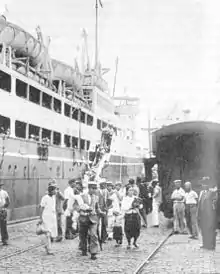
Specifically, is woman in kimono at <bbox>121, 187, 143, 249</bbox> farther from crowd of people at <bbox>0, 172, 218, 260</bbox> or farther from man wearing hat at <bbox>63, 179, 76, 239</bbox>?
man wearing hat at <bbox>63, 179, 76, 239</bbox>

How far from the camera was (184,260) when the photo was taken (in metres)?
10.1

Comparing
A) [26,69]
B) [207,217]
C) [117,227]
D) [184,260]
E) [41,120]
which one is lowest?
[184,260]

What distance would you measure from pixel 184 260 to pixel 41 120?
1544cm

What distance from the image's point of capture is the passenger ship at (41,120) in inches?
781

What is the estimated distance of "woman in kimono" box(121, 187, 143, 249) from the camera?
39.0ft

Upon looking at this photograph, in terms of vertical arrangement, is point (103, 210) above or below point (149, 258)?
above

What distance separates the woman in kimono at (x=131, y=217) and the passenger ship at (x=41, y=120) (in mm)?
6921

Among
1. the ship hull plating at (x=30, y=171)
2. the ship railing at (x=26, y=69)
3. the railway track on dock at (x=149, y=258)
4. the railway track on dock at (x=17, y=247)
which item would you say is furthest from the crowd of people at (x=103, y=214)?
the ship railing at (x=26, y=69)

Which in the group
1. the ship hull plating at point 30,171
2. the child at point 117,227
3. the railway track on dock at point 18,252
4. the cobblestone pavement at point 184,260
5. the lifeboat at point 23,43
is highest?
the lifeboat at point 23,43

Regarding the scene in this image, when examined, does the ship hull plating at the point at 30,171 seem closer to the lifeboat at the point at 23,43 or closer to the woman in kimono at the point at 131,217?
the lifeboat at the point at 23,43

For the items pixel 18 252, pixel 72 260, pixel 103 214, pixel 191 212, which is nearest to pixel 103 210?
pixel 103 214

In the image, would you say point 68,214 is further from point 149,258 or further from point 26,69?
point 26,69

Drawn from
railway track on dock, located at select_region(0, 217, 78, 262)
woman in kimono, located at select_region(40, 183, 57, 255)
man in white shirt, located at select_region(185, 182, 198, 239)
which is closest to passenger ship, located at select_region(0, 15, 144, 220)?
railway track on dock, located at select_region(0, 217, 78, 262)

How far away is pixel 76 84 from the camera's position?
31453mm
